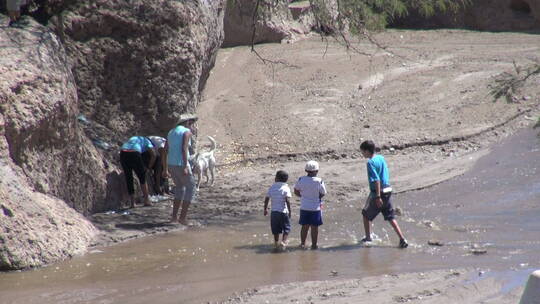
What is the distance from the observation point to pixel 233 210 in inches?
579

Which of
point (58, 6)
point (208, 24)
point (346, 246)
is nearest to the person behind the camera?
point (346, 246)

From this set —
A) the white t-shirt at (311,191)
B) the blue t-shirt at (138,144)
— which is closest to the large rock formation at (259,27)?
the blue t-shirt at (138,144)

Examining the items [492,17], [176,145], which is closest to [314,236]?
[176,145]

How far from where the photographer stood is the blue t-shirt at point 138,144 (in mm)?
14375

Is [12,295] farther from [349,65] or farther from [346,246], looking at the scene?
[349,65]

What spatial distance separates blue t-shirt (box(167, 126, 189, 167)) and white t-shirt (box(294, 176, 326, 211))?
7.08ft

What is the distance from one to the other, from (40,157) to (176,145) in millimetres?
1877

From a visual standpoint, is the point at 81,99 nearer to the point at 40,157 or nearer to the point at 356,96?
the point at 40,157

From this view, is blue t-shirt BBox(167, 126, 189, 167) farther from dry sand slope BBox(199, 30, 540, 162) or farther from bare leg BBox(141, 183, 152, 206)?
dry sand slope BBox(199, 30, 540, 162)

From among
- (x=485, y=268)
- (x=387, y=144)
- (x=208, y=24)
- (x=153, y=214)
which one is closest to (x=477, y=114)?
(x=387, y=144)

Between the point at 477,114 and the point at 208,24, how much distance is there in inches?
240

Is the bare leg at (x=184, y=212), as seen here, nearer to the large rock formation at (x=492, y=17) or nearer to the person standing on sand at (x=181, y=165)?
the person standing on sand at (x=181, y=165)

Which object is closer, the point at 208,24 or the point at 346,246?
the point at 346,246

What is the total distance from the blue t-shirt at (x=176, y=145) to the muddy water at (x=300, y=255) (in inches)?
38.4
